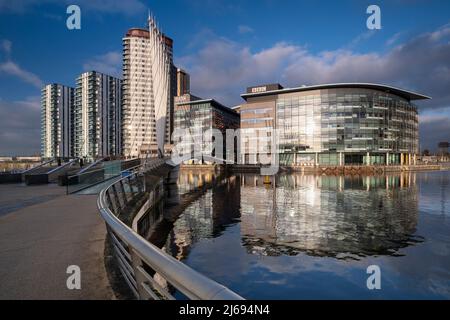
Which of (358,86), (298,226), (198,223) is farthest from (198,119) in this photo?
(298,226)

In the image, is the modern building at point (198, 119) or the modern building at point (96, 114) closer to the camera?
the modern building at point (198, 119)

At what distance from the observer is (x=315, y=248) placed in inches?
586

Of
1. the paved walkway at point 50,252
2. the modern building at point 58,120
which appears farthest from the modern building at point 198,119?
the paved walkway at point 50,252

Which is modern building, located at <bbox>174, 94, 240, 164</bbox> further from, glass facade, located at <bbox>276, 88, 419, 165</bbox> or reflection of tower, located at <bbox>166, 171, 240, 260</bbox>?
reflection of tower, located at <bbox>166, 171, 240, 260</bbox>

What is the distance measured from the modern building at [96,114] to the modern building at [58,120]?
457 cm

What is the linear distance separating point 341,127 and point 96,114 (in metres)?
137

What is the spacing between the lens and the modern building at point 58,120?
17200 cm

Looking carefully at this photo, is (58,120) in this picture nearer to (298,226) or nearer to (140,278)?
(298,226)

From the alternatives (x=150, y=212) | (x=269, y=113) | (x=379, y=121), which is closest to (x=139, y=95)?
(x=269, y=113)

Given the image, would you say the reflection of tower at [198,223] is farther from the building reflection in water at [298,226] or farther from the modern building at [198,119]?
the modern building at [198,119]

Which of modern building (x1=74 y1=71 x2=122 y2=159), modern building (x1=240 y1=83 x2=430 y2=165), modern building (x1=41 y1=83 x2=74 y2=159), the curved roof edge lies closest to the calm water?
modern building (x1=240 y1=83 x2=430 y2=165)

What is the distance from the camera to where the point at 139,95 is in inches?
6649

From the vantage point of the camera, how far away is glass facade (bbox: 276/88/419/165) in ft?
347

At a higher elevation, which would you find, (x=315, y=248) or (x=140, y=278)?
(x=140, y=278)
